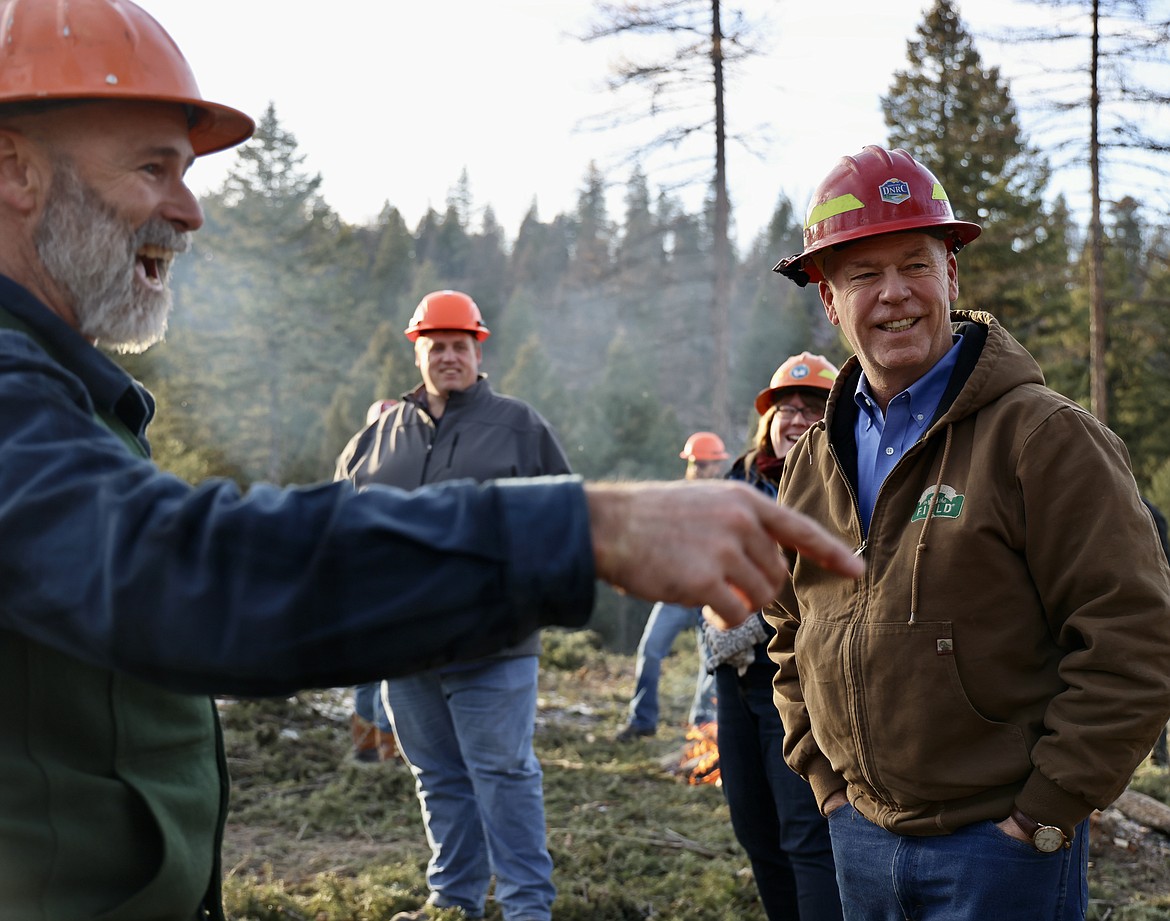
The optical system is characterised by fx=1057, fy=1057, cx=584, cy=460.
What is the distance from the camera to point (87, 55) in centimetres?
165

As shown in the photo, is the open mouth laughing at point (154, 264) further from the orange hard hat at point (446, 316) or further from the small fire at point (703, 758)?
the small fire at point (703, 758)

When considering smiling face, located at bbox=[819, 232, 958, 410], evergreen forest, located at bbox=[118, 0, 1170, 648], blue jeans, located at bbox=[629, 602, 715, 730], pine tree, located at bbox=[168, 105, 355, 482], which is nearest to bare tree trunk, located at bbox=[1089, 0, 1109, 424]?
evergreen forest, located at bbox=[118, 0, 1170, 648]

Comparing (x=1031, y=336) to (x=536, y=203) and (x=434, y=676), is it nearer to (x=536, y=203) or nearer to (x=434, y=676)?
(x=434, y=676)

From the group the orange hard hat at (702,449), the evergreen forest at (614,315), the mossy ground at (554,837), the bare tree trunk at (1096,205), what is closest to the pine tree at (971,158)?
the evergreen forest at (614,315)

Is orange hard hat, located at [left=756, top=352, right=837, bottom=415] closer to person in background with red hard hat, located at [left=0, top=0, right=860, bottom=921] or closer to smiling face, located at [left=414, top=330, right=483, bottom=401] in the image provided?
smiling face, located at [left=414, top=330, right=483, bottom=401]

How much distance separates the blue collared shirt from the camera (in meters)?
2.83

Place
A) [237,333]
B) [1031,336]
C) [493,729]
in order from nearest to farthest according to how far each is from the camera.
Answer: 1. [493,729]
2. [1031,336]
3. [237,333]

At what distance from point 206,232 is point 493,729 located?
130 ft

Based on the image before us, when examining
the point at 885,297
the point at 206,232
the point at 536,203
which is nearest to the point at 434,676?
the point at 885,297

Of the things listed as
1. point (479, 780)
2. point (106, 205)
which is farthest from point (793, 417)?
point (106, 205)

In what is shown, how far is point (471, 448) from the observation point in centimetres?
541

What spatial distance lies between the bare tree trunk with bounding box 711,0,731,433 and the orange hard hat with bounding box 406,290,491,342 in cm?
1188

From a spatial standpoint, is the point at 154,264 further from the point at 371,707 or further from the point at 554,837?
the point at 371,707

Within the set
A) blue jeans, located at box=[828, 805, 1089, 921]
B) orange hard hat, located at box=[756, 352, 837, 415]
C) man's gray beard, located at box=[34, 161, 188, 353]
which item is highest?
man's gray beard, located at box=[34, 161, 188, 353]
